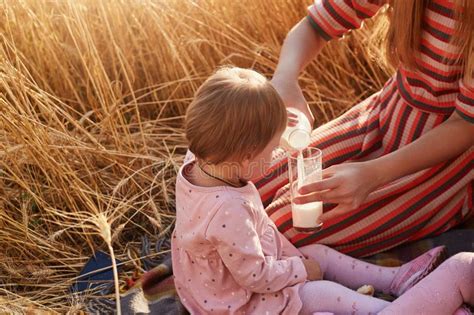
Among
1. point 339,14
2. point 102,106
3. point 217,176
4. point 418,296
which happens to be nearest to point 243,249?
point 217,176

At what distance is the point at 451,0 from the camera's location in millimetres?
1891

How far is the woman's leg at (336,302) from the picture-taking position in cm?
179

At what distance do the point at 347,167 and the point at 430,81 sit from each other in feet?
1.09

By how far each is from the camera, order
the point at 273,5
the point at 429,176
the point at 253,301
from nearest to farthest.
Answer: the point at 253,301 < the point at 429,176 < the point at 273,5

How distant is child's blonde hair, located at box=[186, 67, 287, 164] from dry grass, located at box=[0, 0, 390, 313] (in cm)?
44

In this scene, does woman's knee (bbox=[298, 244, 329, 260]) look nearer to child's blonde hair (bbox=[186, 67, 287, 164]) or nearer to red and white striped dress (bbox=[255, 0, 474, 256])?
red and white striped dress (bbox=[255, 0, 474, 256])

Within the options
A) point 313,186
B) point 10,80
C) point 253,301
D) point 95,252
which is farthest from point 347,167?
point 10,80

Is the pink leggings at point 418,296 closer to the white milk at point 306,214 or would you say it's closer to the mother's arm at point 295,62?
the white milk at point 306,214

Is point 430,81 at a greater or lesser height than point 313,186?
greater

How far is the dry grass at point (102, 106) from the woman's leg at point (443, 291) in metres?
0.74

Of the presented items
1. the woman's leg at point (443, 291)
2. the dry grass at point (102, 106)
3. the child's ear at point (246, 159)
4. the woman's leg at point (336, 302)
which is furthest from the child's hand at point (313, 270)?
the dry grass at point (102, 106)

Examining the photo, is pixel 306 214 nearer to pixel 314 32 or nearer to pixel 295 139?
pixel 295 139

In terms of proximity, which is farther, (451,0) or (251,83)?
(451,0)

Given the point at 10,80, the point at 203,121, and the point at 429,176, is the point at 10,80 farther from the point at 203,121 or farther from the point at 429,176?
the point at 429,176
